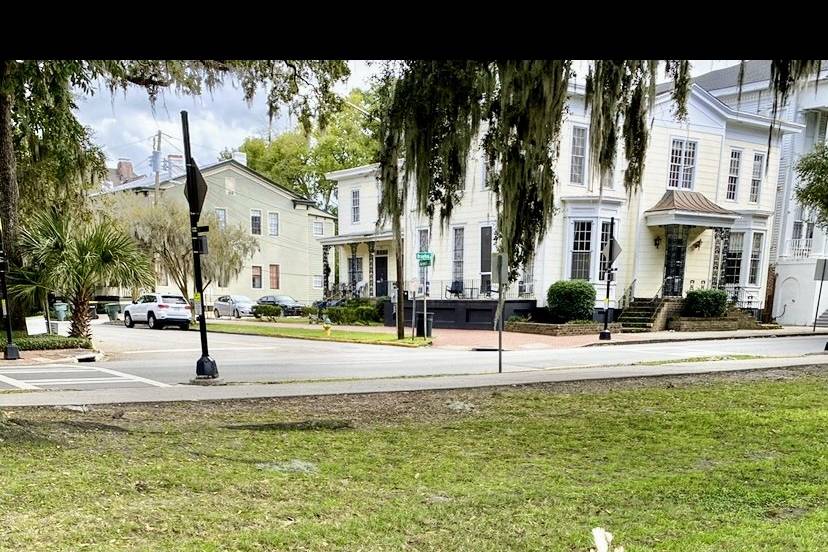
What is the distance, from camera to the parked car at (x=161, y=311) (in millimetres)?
25250

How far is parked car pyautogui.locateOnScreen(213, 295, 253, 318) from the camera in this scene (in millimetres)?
33938

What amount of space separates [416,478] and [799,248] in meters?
29.9

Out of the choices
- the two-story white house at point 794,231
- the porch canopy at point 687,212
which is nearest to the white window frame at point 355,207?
the porch canopy at point 687,212

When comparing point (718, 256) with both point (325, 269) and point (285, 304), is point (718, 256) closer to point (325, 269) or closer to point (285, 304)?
point (285, 304)

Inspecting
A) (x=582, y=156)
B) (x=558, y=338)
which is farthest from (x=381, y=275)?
(x=558, y=338)

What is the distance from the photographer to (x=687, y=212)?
2261 centimetres

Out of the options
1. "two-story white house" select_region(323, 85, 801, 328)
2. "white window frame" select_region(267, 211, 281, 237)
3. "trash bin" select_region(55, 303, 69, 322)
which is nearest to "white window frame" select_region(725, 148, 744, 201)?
"two-story white house" select_region(323, 85, 801, 328)

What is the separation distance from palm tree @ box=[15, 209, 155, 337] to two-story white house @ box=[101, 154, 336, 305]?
793 inches

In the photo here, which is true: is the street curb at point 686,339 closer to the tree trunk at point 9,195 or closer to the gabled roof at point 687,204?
the gabled roof at point 687,204

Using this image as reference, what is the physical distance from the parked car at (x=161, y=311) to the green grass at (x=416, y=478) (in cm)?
1918

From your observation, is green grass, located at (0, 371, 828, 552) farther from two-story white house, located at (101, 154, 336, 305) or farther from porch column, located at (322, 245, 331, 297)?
porch column, located at (322, 245, 331, 297)

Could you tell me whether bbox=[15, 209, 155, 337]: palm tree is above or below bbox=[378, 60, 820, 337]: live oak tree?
below
